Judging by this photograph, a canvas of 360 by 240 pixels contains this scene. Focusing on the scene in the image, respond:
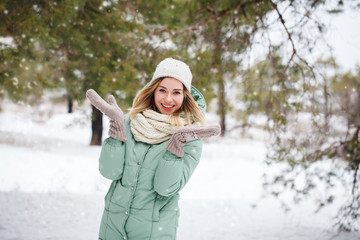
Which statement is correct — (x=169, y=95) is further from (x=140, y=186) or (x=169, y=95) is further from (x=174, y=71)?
(x=140, y=186)

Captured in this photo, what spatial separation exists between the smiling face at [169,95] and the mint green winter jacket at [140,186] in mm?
264

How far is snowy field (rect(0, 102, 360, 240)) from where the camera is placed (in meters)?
4.08

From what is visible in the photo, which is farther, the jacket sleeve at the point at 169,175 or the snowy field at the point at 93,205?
the snowy field at the point at 93,205

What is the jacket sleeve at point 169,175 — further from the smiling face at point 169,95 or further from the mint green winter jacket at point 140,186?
the smiling face at point 169,95

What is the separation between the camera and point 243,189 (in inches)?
265

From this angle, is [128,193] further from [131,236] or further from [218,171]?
[218,171]

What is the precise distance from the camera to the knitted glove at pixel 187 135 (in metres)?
1.49

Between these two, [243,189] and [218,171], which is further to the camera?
[218,171]

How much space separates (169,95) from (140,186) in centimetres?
55

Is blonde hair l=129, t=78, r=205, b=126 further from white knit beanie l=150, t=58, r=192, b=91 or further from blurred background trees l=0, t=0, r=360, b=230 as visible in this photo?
blurred background trees l=0, t=0, r=360, b=230

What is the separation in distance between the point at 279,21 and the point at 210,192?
400cm

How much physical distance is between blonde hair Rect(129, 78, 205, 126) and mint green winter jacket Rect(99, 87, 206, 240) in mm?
209

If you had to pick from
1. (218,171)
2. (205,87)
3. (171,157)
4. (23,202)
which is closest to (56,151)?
(23,202)

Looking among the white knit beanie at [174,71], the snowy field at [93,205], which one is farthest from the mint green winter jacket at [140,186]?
the snowy field at [93,205]
